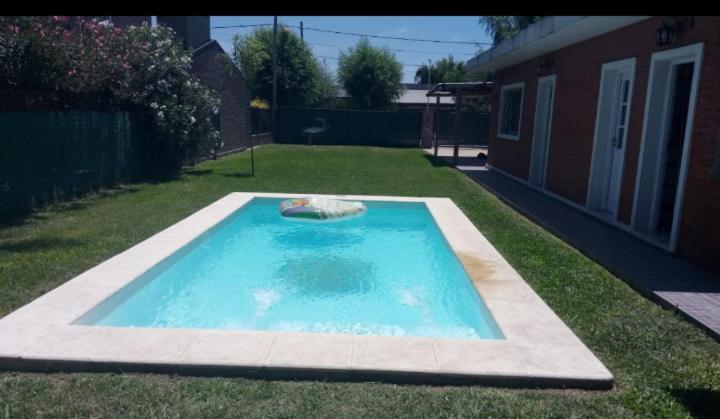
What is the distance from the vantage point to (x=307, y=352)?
370cm

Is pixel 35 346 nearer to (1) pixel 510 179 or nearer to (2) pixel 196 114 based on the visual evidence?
(2) pixel 196 114

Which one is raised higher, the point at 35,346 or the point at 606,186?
the point at 606,186

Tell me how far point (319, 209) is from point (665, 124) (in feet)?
18.2

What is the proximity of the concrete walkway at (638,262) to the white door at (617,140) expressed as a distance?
0.57 meters

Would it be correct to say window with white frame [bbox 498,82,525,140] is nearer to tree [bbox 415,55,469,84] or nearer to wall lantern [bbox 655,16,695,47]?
wall lantern [bbox 655,16,695,47]

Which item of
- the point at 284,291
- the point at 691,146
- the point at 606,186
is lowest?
the point at 284,291

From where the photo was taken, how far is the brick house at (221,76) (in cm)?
1773

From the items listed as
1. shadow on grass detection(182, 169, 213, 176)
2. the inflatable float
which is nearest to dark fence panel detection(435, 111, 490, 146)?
shadow on grass detection(182, 169, 213, 176)

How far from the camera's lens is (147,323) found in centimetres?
519

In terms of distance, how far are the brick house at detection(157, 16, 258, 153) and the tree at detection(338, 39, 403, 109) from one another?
1327cm

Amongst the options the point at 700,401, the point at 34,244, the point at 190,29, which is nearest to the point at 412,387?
→ the point at 700,401

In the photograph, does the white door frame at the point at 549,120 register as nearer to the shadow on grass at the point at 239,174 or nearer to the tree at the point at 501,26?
the shadow on grass at the point at 239,174

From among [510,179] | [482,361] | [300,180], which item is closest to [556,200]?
[510,179]

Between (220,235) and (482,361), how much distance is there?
5.62 meters
